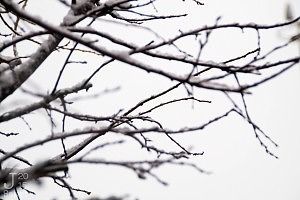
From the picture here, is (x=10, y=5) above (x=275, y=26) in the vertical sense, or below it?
below

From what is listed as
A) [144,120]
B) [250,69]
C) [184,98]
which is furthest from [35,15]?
[144,120]

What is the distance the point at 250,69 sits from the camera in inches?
51.7

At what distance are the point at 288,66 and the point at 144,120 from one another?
4.76 feet

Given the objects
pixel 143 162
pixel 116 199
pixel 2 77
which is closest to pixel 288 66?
pixel 143 162

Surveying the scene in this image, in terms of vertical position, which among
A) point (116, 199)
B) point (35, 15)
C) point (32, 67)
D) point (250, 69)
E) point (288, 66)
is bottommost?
point (116, 199)

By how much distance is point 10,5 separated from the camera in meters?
1.35

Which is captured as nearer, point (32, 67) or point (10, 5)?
point (10, 5)

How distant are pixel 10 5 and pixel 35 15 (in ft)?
0.52

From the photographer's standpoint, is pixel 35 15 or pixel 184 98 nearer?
pixel 35 15

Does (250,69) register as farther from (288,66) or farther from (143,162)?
(143,162)

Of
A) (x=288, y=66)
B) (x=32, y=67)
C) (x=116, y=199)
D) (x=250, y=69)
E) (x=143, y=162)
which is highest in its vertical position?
(x=32, y=67)

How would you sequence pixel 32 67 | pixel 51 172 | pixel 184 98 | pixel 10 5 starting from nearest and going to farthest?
pixel 51 172 < pixel 10 5 < pixel 32 67 < pixel 184 98

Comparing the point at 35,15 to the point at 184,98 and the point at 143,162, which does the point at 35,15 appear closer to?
the point at 143,162

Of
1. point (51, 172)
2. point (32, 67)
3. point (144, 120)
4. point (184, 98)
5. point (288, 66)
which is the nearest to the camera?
point (288, 66)
